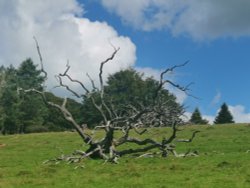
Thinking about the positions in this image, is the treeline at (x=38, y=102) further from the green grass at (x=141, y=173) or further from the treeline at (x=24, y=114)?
the green grass at (x=141, y=173)

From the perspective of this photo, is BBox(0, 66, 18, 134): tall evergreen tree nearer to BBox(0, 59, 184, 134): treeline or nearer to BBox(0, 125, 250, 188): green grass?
BBox(0, 59, 184, 134): treeline

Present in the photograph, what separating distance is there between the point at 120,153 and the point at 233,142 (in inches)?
471

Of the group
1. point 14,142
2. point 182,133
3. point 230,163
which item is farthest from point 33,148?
point 230,163

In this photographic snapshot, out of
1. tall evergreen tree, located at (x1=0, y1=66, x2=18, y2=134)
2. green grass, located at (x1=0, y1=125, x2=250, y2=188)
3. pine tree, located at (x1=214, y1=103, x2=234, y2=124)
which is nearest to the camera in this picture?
green grass, located at (x1=0, y1=125, x2=250, y2=188)

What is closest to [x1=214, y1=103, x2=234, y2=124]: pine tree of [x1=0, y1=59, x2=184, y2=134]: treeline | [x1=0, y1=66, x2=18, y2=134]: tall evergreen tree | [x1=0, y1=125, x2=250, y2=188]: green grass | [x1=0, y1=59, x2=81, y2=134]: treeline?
[x1=0, y1=59, x2=184, y2=134]: treeline

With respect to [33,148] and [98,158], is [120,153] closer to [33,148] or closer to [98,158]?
[98,158]

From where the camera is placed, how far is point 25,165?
2862 cm

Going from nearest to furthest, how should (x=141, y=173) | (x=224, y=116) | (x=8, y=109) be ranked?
1. (x=141, y=173)
2. (x=224, y=116)
3. (x=8, y=109)

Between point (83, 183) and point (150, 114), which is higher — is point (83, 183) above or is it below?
below

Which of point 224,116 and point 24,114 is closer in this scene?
point 224,116

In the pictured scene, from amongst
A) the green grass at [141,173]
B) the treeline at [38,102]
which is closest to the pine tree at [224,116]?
the treeline at [38,102]

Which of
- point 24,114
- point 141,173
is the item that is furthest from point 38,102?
point 141,173

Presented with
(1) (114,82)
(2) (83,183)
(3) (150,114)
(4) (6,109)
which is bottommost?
(2) (83,183)

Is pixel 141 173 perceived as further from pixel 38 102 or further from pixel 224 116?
pixel 38 102
